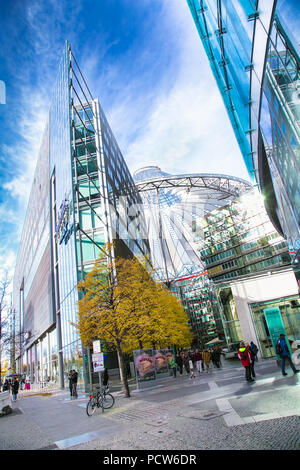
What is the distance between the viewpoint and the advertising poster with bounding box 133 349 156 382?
19.1m

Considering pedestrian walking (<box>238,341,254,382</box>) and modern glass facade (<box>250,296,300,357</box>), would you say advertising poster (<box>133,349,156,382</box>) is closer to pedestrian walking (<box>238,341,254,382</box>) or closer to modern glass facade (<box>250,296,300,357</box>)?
pedestrian walking (<box>238,341,254,382</box>)

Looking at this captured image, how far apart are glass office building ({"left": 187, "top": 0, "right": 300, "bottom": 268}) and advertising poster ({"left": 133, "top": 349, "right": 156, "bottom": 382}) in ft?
40.0

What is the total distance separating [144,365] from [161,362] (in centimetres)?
221

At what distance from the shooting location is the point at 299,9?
6332 mm

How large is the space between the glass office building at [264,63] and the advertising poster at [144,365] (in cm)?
1220

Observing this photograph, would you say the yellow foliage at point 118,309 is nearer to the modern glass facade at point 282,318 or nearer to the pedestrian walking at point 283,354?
the modern glass facade at point 282,318

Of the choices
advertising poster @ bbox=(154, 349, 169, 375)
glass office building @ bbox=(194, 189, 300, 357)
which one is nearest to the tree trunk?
advertising poster @ bbox=(154, 349, 169, 375)

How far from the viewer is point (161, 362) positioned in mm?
21250

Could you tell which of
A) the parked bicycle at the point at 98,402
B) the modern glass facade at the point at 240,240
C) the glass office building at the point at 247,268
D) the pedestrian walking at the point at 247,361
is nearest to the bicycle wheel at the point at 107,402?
the parked bicycle at the point at 98,402

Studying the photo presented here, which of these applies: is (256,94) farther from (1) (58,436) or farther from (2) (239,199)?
(2) (239,199)

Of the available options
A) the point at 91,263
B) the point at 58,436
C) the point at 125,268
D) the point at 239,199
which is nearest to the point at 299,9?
the point at 58,436

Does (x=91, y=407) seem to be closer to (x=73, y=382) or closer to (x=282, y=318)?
(x=73, y=382)
